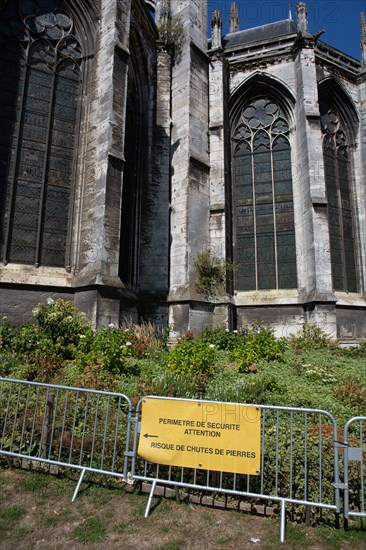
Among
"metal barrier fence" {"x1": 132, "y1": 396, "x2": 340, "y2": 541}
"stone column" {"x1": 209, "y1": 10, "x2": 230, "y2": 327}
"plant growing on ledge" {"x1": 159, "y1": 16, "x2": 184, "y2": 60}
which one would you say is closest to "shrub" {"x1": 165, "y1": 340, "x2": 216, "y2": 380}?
"metal barrier fence" {"x1": 132, "y1": 396, "x2": 340, "y2": 541}

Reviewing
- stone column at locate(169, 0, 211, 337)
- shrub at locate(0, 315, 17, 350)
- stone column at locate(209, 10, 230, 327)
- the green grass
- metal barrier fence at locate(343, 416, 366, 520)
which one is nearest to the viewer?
the green grass

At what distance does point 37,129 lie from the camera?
9.83 metres

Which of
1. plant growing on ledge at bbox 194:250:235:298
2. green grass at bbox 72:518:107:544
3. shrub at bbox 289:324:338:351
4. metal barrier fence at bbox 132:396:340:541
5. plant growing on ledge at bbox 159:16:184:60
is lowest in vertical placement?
green grass at bbox 72:518:107:544

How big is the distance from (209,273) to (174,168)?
3.83 meters

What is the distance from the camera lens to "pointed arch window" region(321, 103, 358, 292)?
13.6 metres

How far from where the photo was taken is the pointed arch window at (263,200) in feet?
43.4

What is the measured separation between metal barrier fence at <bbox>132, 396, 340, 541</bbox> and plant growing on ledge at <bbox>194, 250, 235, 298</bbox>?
7253 millimetres

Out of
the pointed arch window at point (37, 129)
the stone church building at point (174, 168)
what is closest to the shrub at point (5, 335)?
the stone church building at point (174, 168)

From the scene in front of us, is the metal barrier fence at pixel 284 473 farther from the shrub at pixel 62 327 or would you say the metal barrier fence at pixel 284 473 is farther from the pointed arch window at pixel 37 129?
the pointed arch window at pixel 37 129

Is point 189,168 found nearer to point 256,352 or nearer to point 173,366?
point 256,352

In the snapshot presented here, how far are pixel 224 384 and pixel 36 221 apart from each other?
653 centimetres

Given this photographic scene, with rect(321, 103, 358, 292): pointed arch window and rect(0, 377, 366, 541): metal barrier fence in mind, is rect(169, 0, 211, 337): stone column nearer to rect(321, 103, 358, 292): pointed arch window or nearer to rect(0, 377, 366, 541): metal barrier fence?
rect(321, 103, 358, 292): pointed arch window

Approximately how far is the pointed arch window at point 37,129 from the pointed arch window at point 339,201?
31.8ft

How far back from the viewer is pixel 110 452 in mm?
3957
